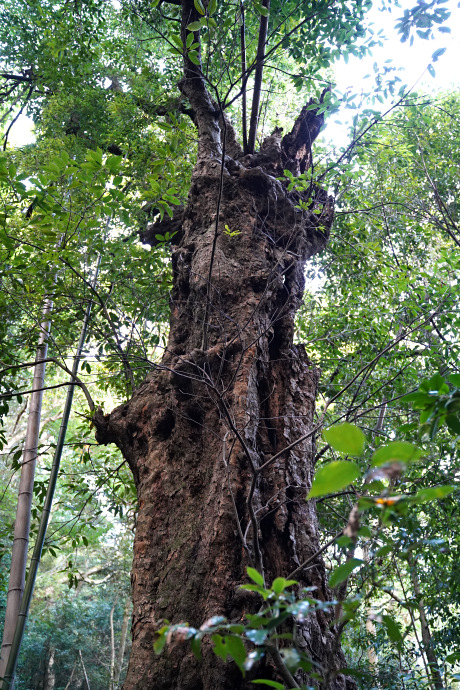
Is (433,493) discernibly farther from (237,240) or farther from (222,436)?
(237,240)

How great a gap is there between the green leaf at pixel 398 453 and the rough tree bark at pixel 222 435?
0.61 metres

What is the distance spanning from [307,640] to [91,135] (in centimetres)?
514

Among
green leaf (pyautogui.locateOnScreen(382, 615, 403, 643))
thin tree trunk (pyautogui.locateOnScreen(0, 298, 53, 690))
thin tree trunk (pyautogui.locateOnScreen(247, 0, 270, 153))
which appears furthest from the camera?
thin tree trunk (pyautogui.locateOnScreen(247, 0, 270, 153))

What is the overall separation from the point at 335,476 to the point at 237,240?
2316mm

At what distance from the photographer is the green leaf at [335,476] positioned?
0.65m

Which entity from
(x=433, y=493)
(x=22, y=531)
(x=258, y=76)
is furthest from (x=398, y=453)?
(x=258, y=76)

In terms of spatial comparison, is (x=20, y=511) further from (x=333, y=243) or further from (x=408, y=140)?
(x=408, y=140)

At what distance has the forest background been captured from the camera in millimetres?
2365

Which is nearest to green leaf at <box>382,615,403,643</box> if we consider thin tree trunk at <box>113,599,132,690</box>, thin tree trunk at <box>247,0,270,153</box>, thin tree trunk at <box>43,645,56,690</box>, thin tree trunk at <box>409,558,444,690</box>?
thin tree trunk at <box>409,558,444,690</box>

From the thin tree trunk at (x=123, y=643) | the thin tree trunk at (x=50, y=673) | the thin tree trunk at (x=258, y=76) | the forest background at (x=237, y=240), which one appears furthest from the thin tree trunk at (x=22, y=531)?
the thin tree trunk at (x=50, y=673)

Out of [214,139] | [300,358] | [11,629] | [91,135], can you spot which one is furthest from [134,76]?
[11,629]

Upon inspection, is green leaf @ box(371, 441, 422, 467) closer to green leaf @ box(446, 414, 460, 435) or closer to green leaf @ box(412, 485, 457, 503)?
green leaf @ box(412, 485, 457, 503)

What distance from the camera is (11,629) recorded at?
2.44 metres

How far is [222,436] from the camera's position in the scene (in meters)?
2.13
